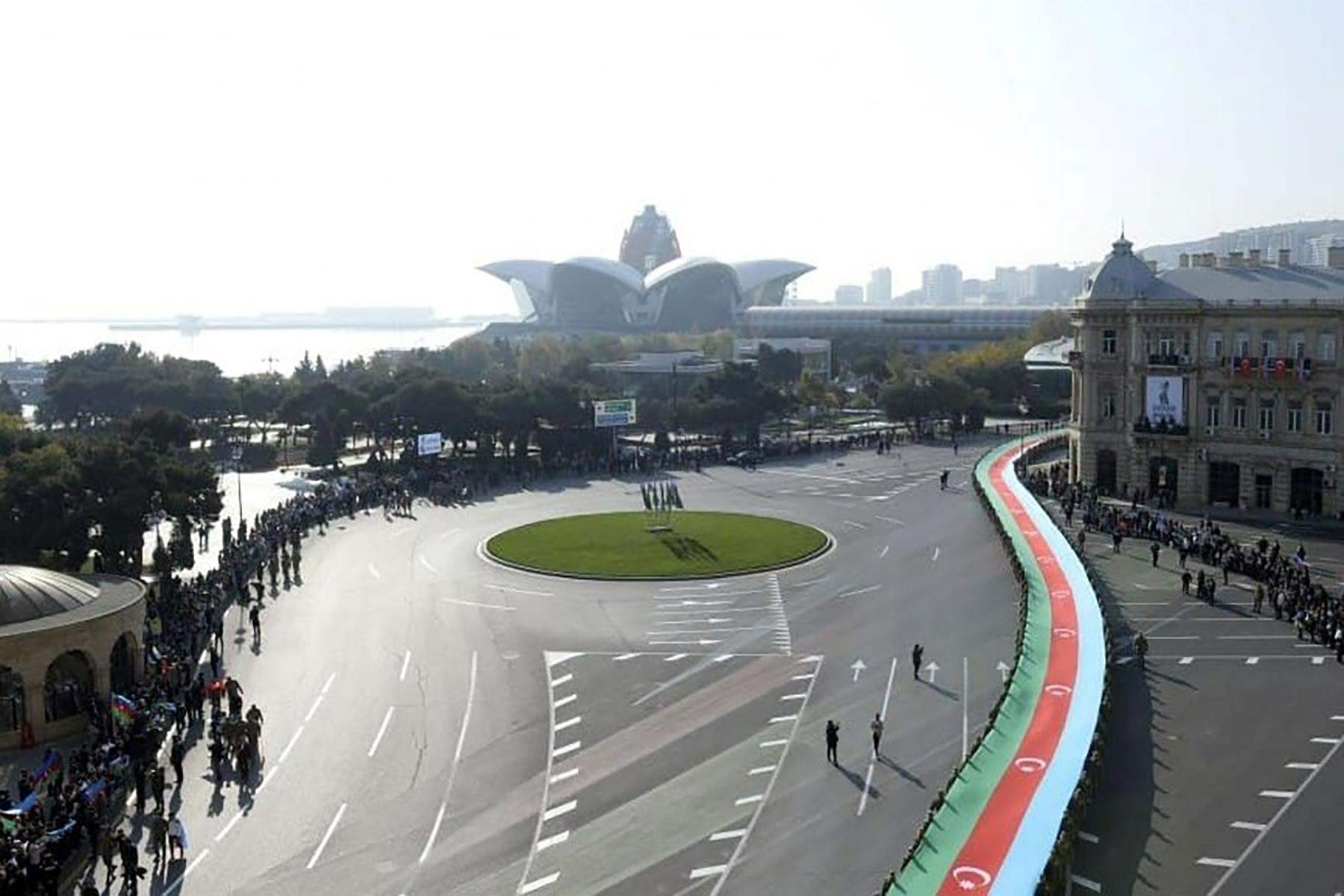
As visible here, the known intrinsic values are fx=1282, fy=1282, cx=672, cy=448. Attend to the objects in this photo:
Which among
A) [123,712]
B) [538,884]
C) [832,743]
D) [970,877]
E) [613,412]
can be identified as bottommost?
[538,884]

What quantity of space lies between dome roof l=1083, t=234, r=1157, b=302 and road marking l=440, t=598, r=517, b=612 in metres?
34.6

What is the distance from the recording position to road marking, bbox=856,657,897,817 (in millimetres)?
23875

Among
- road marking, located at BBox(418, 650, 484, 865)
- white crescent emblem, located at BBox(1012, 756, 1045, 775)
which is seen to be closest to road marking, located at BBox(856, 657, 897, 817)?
white crescent emblem, located at BBox(1012, 756, 1045, 775)

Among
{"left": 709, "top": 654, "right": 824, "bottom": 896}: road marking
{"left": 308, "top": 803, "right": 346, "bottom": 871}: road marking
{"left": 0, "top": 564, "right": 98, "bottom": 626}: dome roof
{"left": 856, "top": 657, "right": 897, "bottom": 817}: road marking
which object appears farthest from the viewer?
{"left": 0, "top": 564, "right": 98, "bottom": 626}: dome roof

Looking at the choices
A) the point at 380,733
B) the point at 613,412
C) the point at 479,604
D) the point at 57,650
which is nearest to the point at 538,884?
the point at 380,733

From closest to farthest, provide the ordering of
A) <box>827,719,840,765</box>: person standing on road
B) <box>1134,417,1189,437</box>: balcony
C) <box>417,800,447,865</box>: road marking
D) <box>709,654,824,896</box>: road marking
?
<box>709,654,824,896</box>: road marking → <box>417,800,447,865</box>: road marking → <box>827,719,840,765</box>: person standing on road → <box>1134,417,1189,437</box>: balcony

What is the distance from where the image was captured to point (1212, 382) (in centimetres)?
5678

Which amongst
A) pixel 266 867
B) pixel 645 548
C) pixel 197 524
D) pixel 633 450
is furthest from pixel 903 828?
pixel 633 450

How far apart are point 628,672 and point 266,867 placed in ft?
41.1

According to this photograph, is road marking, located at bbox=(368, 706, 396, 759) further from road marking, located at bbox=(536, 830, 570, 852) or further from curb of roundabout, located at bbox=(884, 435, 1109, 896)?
curb of roundabout, located at bbox=(884, 435, 1109, 896)

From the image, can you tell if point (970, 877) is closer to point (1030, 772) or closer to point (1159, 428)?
point (1030, 772)

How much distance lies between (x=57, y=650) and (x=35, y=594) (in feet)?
6.28

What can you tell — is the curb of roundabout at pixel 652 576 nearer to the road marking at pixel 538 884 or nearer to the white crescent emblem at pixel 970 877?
the road marking at pixel 538 884

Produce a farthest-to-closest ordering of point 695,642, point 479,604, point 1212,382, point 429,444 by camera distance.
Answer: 1. point 429,444
2. point 1212,382
3. point 479,604
4. point 695,642
